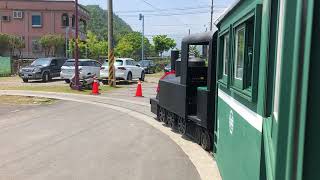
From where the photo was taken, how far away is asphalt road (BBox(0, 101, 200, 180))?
7949 mm

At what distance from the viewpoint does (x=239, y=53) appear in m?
4.81

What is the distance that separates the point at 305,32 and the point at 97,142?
9.26m

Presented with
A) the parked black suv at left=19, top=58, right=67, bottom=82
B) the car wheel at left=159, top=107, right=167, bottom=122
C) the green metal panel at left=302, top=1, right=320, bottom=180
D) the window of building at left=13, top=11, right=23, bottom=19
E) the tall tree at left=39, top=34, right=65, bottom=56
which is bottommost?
the car wheel at left=159, top=107, right=167, bottom=122

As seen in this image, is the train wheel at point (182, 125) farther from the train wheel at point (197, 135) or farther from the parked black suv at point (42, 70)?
the parked black suv at point (42, 70)

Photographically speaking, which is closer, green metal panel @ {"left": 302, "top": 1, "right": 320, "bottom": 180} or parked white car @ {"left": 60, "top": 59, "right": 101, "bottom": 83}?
green metal panel @ {"left": 302, "top": 1, "right": 320, "bottom": 180}

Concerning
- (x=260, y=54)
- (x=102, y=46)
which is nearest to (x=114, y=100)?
(x=260, y=54)

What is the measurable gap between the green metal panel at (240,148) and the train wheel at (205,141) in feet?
11.4

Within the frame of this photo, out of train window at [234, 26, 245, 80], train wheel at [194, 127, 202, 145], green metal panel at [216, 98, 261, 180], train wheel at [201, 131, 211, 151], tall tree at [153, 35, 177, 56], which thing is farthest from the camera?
tall tree at [153, 35, 177, 56]

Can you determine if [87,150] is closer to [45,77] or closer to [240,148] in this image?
[240,148]

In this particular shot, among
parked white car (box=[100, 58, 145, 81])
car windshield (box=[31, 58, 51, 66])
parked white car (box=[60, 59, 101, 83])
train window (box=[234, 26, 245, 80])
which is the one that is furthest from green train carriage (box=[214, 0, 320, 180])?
car windshield (box=[31, 58, 51, 66])

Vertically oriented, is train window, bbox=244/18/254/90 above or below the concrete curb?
above

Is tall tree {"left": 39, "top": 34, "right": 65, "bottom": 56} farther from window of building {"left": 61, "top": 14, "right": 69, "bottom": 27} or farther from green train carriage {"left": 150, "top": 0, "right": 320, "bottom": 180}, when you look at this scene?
green train carriage {"left": 150, "top": 0, "right": 320, "bottom": 180}

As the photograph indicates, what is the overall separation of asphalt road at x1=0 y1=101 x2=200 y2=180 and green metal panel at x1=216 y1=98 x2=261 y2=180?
2.13m

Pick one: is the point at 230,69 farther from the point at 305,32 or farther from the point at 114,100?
the point at 114,100
